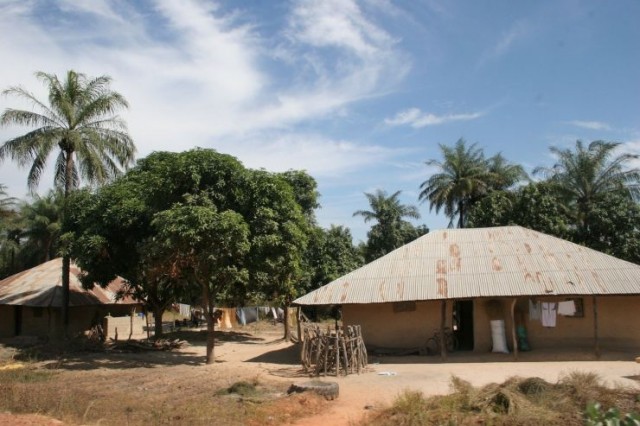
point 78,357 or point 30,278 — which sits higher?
point 30,278

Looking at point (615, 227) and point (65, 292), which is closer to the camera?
point (65, 292)


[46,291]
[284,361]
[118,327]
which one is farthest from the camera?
[118,327]

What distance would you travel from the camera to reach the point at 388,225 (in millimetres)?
42031

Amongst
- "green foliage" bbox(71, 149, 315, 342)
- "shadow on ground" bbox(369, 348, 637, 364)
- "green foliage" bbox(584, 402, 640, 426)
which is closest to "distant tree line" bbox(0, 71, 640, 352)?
"green foliage" bbox(71, 149, 315, 342)

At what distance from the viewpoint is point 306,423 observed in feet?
35.6

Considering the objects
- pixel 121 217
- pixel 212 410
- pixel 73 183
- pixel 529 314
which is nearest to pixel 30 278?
pixel 73 183

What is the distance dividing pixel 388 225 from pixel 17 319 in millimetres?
24436

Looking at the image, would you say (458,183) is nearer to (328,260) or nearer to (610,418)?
(328,260)

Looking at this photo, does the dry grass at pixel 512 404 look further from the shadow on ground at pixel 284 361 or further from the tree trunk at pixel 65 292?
the tree trunk at pixel 65 292

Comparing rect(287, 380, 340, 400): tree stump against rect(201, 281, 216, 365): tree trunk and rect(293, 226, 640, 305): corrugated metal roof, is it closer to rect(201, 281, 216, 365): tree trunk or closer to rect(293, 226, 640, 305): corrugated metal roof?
rect(293, 226, 640, 305): corrugated metal roof

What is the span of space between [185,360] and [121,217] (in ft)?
19.0

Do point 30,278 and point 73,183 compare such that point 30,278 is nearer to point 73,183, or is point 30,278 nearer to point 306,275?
point 73,183

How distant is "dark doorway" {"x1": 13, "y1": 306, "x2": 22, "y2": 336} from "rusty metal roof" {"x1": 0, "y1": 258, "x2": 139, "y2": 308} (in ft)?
4.11

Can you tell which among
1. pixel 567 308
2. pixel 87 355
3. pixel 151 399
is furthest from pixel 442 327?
pixel 87 355
